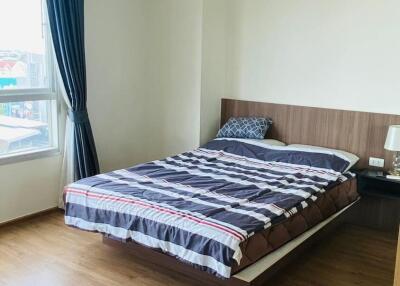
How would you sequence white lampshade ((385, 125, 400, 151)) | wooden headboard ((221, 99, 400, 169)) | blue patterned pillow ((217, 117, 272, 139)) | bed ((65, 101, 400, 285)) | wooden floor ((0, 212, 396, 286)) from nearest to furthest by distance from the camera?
bed ((65, 101, 400, 285)) → wooden floor ((0, 212, 396, 286)) → white lampshade ((385, 125, 400, 151)) → wooden headboard ((221, 99, 400, 169)) → blue patterned pillow ((217, 117, 272, 139))

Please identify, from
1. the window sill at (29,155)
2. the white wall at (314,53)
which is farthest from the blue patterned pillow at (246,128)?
the window sill at (29,155)

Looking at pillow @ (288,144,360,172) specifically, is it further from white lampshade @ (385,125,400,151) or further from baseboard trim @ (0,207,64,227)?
baseboard trim @ (0,207,64,227)

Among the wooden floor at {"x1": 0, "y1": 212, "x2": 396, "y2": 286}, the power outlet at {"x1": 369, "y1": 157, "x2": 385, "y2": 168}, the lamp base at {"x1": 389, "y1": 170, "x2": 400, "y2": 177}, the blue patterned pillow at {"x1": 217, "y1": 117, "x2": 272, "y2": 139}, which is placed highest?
the blue patterned pillow at {"x1": 217, "y1": 117, "x2": 272, "y2": 139}

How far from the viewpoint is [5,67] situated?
3.73m

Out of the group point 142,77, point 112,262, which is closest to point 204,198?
point 112,262

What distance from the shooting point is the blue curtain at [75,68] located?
151 inches

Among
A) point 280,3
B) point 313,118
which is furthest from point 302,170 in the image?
point 280,3

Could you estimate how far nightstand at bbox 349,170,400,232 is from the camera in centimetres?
375

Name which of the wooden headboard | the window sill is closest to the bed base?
the wooden headboard

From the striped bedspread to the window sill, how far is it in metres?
0.84

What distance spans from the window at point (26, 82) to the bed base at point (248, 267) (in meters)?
1.29

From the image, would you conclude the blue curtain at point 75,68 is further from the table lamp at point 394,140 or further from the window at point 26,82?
the table lamp at point 394,140

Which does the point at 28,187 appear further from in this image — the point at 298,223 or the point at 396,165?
the point at 396,165

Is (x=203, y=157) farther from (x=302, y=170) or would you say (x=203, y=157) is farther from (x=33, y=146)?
(x=33, y=146)
